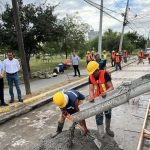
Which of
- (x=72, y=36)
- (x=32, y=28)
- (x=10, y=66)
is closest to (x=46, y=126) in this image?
(x=10, y=66)

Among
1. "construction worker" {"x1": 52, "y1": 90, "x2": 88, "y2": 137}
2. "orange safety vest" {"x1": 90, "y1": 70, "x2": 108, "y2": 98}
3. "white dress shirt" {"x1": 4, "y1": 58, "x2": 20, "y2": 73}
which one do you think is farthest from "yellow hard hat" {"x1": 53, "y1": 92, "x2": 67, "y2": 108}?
"white dress shirt" {"x1": 4, "y1": 58, "x2": 20, "y2": 73}

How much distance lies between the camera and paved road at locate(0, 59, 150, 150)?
25.3 feet

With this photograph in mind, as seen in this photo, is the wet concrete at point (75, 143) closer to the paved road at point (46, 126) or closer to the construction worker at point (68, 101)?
the construction worker at point (68, 101)

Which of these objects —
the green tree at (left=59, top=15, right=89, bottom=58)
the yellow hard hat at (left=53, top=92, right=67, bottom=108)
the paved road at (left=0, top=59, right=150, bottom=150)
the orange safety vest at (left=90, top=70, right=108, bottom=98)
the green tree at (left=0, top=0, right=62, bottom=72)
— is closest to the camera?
the yellow hard hat at (left=53, top=92, right=67, bottom=108)

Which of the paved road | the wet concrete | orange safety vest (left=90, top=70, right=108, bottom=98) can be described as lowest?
the paved road

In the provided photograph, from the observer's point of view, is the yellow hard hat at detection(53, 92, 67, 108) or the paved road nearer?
the yellow hard hat at detection(53, 92, 67, 108)

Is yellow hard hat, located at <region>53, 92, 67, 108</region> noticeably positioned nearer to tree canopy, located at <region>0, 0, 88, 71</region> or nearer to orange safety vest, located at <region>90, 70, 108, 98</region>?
orange safety vest, located at <region>90, 70, 108, 98</region>

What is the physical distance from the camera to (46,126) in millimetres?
9234

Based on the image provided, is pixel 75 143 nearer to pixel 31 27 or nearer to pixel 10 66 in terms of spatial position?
pixel 10 66

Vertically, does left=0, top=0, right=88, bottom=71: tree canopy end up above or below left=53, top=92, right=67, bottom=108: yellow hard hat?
above

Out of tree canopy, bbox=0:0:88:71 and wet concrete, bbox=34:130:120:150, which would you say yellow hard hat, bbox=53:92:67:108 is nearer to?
wet concrete, bbox=34:130:120:150

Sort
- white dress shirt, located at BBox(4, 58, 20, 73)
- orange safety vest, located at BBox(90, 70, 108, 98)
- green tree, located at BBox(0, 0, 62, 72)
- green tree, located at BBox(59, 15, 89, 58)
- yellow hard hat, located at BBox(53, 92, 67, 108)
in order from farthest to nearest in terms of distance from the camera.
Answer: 1. green tree, located at BBox(59, 15, 89, 58)
2. green tree, located at BBox(0, 0, 62, 72)
3. white dress shirt, located at BBox(4, 58, 20, 73)
4. orange safety vest, located at BBox(90, 70, 108, 98)
5. yellow hard hat, located at BBox(53, 92, 67, 108)

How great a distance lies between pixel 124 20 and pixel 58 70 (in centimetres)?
1343

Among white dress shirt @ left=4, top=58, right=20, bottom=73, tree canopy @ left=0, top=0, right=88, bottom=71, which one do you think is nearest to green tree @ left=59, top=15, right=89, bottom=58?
tree canopy @ left=0, top=0, right=88, bottom=71
